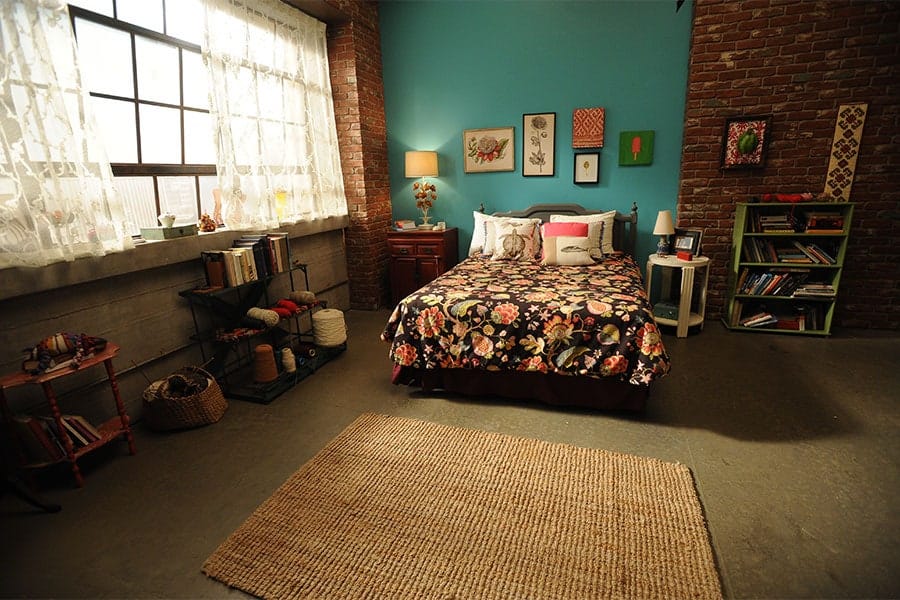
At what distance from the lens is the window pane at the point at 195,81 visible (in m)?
3.03

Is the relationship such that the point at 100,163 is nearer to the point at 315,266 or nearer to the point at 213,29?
the point at 213,29

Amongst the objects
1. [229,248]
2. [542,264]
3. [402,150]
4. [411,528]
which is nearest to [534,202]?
[542,264]

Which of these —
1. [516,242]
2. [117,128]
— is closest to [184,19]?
[117,128]

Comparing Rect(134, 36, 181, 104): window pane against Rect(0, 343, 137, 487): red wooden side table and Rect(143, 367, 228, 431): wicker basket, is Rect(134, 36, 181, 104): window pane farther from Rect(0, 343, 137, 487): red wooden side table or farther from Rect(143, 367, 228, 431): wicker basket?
Rect(143, 367, 228, 431): wicker basket

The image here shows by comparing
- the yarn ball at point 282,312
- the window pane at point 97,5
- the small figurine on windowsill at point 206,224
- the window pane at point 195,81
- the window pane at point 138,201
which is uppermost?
the window pane at point 97,5

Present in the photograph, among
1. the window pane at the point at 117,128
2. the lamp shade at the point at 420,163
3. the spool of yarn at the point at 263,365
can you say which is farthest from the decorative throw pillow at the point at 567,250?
the window pane at the point at 117,128

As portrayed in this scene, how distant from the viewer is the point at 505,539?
1783 mm

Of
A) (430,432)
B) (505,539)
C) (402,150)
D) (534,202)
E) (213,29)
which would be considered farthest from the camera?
(402,150)

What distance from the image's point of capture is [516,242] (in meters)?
3.95

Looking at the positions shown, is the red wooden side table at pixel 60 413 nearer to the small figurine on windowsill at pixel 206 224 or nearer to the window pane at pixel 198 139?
the small figurine on windowsill at pixel 206 224

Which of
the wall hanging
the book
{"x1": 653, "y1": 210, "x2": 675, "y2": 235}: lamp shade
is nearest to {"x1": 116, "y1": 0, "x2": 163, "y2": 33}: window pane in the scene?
the book

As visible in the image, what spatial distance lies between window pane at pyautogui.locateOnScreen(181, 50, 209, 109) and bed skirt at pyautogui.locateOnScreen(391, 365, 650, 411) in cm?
224

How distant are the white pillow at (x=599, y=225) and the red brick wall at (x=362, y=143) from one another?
71.4 inches

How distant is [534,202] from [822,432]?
2999 mm
